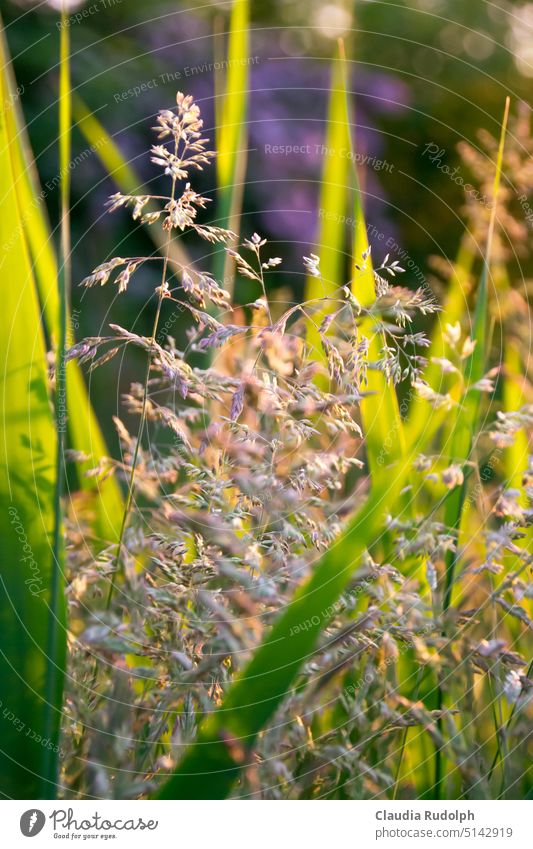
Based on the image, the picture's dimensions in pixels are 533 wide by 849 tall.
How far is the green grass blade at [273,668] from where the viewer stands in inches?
18.5

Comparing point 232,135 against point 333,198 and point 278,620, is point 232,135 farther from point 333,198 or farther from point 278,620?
point 278,620

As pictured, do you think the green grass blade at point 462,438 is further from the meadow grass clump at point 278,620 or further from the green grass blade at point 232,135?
the green grass blade at point 232,135

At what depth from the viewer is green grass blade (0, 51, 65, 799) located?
577 mm

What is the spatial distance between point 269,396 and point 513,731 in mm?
328

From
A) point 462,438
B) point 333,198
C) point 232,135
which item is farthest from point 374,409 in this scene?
point 232,135

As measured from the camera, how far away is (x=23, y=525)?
1.97 ft

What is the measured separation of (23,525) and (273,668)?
247mm

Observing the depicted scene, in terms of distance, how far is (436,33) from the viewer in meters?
3.25

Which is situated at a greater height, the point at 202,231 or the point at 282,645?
the point at 202,231

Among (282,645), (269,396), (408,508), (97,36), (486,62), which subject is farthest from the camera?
(486,62)

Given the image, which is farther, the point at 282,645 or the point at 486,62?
the point at 486,62

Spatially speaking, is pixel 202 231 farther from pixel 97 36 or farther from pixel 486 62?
pixel 486 62
